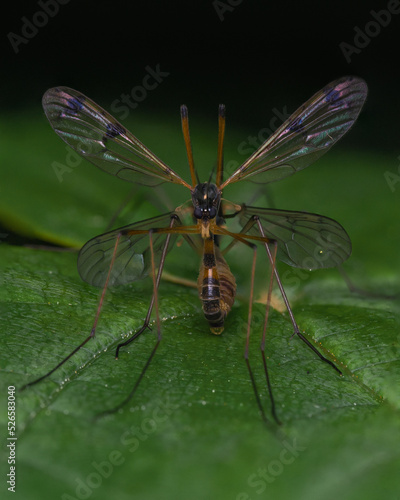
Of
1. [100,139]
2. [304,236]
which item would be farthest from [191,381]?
[100,139]

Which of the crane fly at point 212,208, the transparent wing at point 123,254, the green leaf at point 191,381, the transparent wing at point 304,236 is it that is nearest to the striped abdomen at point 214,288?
the crane fly at point 212,208

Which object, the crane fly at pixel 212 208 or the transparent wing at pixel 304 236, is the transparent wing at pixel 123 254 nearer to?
the crane fly at pixel 212 208

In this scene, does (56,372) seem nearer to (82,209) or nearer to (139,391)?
(139,391)

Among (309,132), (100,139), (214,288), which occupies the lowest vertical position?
(214,288)

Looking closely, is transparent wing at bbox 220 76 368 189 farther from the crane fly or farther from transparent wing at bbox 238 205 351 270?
transparent wing at bbox 238 205 351 270

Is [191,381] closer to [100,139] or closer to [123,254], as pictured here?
[123,254]

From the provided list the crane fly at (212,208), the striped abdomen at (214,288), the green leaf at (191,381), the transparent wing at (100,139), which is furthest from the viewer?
the transparent wing at (100,139)
